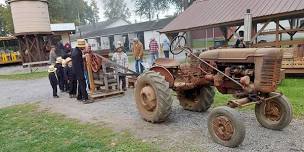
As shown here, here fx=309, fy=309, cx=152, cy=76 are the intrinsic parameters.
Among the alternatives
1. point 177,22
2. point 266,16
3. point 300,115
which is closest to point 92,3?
point 177,22

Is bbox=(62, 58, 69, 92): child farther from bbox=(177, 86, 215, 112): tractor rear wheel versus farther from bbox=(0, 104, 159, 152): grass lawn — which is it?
bbox=(177, 86, 215, 112): tractor rear wheel

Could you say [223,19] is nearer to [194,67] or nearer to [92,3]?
[194,67]

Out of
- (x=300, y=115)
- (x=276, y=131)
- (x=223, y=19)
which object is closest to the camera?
(x=276, y=131)

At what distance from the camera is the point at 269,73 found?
5109 millimetres

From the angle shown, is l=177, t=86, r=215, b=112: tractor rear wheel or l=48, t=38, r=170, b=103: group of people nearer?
l=177, t=86, r=215, b=112: tractor rear wheel

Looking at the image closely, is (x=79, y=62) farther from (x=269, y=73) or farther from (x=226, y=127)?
(x=269, y=73)

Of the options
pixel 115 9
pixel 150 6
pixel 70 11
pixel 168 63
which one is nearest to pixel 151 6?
pixel 150 6

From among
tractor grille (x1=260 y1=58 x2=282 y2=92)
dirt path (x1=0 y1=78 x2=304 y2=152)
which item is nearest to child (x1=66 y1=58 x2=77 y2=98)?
dirt path (x1=0 y1=78 x2=304 y2=152)

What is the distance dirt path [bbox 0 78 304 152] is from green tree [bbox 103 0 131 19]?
8745 cm

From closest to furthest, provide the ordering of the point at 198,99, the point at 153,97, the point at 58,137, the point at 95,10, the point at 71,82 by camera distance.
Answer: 1. the point at 58,137
2. the point at 153,97
3. the point at 198,99
4. the point at 71,82
5. the point at 95,10

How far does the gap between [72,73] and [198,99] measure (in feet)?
15.2

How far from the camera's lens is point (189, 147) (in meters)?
5.09

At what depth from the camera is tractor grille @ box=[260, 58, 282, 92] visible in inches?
200

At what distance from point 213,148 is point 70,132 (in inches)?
115
